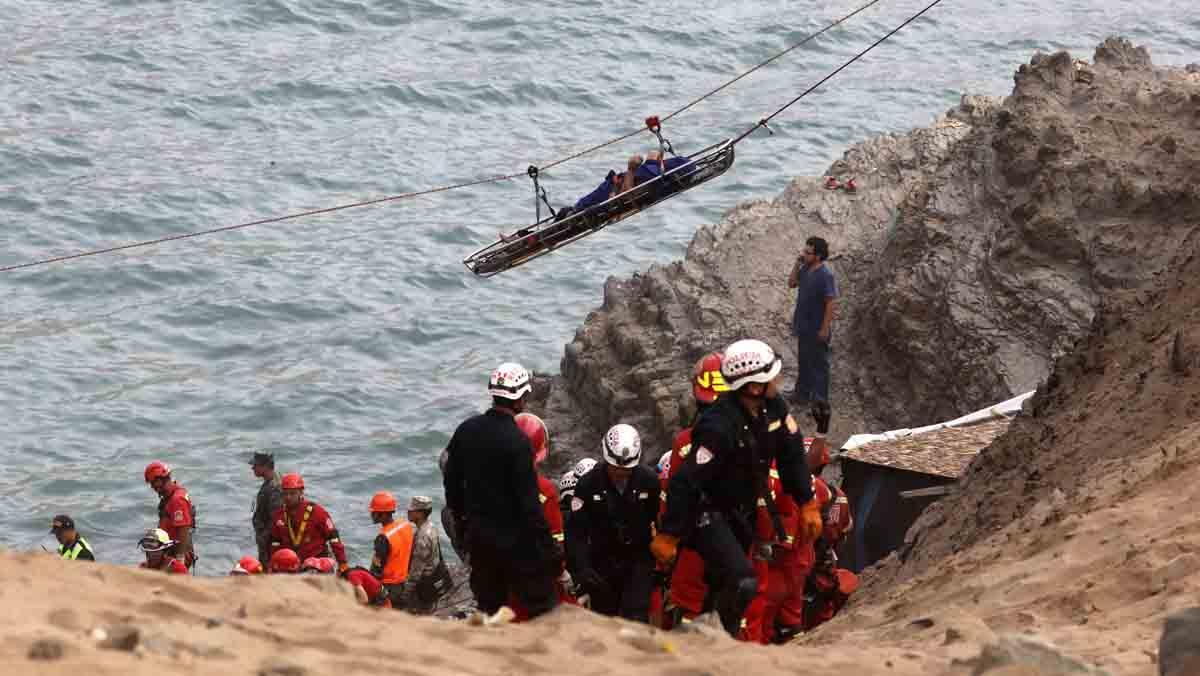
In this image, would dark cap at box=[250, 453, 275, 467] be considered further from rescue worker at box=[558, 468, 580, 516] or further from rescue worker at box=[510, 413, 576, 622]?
rescue worker at box=[510, 413, 576, 622]

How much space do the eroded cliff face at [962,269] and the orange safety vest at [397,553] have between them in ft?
12.7

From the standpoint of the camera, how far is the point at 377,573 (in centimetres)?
1405

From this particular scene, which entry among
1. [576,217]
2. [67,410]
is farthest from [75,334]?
[576,217]

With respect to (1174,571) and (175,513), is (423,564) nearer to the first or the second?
(175,513)

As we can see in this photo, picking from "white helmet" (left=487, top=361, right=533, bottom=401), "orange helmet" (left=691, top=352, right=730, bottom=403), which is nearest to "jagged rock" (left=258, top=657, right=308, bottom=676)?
"white helmet" (left=487, top=361, right=533, bottom=401)

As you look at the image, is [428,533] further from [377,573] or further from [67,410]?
[67,410]

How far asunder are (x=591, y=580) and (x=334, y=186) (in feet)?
81.2

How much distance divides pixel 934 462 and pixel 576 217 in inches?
206

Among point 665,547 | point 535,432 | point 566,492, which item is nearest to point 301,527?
point 566,492

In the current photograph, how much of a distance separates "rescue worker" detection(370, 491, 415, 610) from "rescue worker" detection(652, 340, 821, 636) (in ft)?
15.1

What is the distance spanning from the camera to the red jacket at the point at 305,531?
15.2m

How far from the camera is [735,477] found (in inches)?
382

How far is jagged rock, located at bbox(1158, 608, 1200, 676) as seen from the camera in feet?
20.0

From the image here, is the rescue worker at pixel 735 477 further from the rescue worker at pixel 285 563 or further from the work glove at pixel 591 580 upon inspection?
the rescue worker at pixel 285 563
